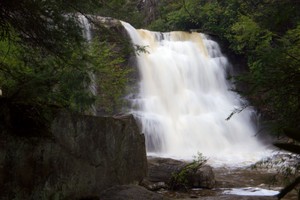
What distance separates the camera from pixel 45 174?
5273mm

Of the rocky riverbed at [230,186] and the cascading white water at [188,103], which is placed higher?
the cascading white water at [188,103]

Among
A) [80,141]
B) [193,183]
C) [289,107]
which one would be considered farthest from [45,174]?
[193,183]

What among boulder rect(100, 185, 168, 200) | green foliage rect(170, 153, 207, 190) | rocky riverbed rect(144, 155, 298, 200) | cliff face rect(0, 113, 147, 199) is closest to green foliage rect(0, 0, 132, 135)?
cliff face rect(0, 113, 147, 199)

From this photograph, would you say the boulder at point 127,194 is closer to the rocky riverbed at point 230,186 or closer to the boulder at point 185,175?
the rocky riverbed at point 230,186

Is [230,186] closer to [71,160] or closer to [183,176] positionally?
[183,176]

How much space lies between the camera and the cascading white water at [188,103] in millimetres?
17484

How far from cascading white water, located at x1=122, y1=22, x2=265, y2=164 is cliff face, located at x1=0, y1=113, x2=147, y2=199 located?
8.60m

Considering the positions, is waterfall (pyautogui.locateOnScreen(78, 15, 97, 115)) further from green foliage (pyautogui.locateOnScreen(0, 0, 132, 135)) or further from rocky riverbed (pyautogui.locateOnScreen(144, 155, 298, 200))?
rocky riverbed (pyautogui.locateOnScreen(144, 155, 298, 200))

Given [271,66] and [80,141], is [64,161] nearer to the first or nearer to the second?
[80,141]

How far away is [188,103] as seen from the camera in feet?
67.5

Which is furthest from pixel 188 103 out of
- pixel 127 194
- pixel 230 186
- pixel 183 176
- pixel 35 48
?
pixel 35 48

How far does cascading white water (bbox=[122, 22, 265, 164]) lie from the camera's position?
688 inches

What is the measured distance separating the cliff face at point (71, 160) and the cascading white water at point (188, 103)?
8.60 meters

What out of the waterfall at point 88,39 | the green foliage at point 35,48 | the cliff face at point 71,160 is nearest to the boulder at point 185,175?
the cliff face at point 71,160
